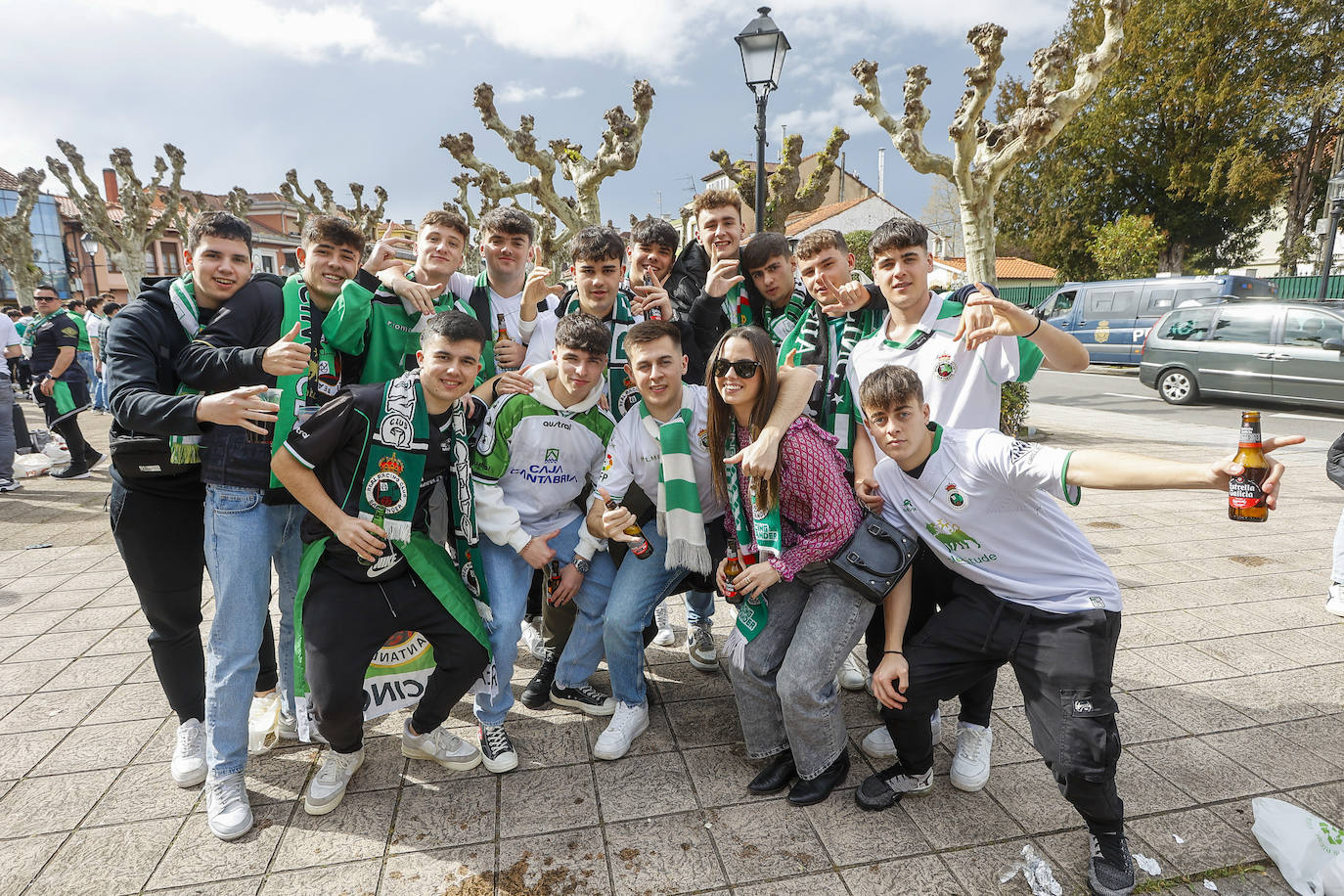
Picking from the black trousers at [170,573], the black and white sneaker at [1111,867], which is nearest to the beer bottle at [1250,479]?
the black and white sneaker at [1111,867]

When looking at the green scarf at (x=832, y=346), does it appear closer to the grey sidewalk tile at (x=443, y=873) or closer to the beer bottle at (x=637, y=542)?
the beer bottle at (x=637, y=542)

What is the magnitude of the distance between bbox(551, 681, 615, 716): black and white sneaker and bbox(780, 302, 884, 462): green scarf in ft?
5.49

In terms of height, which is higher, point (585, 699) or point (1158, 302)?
point (1158, 302)

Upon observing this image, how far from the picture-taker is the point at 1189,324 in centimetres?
1330

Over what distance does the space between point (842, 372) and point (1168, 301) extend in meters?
17.7

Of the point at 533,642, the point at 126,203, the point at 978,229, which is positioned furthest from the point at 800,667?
the point at 126,203

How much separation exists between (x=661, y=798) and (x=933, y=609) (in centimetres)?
138

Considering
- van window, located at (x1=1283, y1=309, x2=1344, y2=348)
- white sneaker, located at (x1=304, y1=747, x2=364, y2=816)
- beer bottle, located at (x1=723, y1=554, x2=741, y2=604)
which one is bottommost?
white sneaker, located at (x1=304, y1=747, x2=364, y2=816)

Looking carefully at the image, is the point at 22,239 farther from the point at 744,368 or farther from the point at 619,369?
the point at 744,368

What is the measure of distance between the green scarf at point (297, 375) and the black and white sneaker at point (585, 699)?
161cm

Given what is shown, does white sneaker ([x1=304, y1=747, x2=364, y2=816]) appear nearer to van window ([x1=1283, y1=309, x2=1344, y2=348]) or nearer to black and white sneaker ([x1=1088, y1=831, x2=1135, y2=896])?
black and white sneaker ([x1=1088, y1=831, x2=1135, y2=896])

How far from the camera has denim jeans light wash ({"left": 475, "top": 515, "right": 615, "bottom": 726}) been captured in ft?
10.1

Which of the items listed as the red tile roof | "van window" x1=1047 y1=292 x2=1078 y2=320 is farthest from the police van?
the red tile roof

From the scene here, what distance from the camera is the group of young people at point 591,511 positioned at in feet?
8.30
